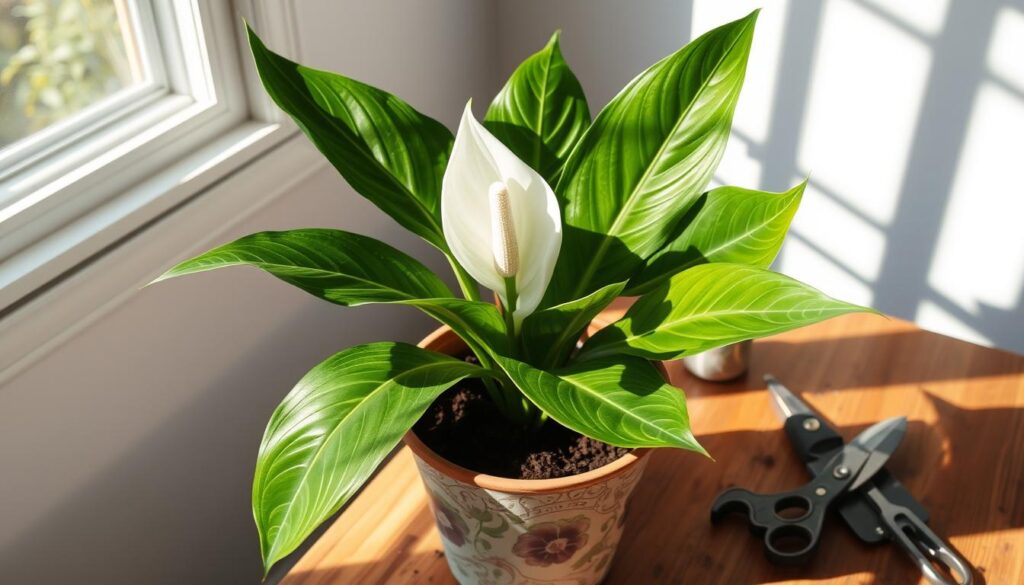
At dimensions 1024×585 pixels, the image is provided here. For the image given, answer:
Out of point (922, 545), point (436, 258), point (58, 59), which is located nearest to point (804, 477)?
point (922, 545)

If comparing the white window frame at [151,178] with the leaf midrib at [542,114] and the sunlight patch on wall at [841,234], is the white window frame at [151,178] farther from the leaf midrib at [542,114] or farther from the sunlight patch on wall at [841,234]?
the sunlight patch on wall at [841,234]

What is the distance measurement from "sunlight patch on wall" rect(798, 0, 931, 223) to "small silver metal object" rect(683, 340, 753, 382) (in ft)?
1.38

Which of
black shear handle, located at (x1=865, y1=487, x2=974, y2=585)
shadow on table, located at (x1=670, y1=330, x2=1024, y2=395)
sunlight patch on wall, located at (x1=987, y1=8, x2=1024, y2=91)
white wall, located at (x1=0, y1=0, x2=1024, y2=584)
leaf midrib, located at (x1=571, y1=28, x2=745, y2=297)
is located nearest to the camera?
leaf midrib, located at (x1=571, y1=28, x2=745, y2=297)

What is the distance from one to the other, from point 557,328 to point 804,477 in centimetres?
Result: 33

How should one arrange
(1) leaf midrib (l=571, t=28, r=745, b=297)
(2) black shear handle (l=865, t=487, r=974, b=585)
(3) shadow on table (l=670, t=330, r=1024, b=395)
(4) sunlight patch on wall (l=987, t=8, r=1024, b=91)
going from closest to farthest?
(1) leaf midrib (l=571, t=28, r=745, b=297) < (2) black shear handle (l=865, t=487, r=974, b=585) < (3) shadow on table (l=670, t=330, r=1024, b=395) < (4) sunlight patch on wall (l=987, t=8, r=1024, b=91)

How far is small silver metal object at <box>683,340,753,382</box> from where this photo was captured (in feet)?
3.02

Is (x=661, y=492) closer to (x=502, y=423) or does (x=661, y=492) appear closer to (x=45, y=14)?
(x=502, y=423)

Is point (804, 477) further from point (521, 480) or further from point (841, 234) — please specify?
point (841, 234)

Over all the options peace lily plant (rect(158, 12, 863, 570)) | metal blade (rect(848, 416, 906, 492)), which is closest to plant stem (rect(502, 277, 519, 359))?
peace lily plant (rect(158, 12, 863, 570))

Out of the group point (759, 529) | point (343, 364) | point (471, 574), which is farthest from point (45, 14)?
point (759, 529)

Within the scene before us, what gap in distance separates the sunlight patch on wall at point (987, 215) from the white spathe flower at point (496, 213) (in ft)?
2.55

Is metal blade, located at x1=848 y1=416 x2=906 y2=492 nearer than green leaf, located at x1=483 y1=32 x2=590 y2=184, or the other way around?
green leaf, located at x1=483 y1=32 x2=590 y2=184

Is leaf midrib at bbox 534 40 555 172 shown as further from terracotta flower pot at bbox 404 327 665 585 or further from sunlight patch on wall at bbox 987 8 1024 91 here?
sunlight patch on wall at bbox 987 8 1024 91

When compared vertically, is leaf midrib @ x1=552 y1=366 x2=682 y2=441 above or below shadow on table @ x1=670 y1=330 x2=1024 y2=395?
above
